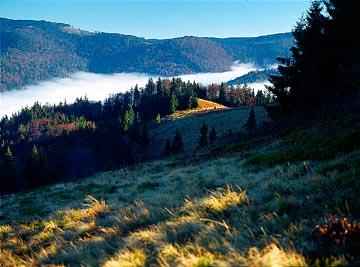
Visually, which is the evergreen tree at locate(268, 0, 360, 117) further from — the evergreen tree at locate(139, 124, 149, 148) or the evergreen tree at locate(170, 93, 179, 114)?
the evergreen tree at locate(170, 93, 179, 114)

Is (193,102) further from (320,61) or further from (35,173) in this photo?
(320,61)

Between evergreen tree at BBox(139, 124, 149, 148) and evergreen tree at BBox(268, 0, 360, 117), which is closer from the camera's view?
evergreen tree at BBox(268, 0, 360, 117)

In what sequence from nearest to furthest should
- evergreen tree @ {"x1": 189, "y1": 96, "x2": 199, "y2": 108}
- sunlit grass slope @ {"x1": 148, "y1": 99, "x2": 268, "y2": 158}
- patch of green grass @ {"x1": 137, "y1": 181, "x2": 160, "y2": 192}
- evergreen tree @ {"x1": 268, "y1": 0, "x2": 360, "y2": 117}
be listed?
patch of green grass @ {"x1": 137, "y1": 181, "x2": 160, "y2": 192} < evergreen tree @ {"x1": 268, "y1": 0, "x2": 360, "y2": 117} < sunlit grass slope @ {"x1": 148, "y1": 99, "x2": 268, "y2": 158} < evergreen tree @ {"x1": 189, "y1": 96, "x2": 199, "y2": 108}

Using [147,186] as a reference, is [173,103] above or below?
below

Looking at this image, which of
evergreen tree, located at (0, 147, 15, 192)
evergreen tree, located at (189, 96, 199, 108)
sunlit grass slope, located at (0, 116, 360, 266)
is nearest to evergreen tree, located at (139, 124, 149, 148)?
evergreen tree, located at (189, 96, 199, 108)

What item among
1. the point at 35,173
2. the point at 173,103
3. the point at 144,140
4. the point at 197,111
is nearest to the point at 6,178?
the point at 35,173

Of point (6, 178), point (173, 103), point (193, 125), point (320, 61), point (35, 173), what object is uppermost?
point (320, 61)

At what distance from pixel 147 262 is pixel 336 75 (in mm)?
→ 30012

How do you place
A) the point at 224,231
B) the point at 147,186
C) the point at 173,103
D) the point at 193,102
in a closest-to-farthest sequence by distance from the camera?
the point at 224,231 → the point at 147,186 → the point at 173,103 → the point at 193,102

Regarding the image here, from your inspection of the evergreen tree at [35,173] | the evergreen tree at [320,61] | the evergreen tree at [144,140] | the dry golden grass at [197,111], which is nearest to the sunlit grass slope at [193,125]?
the dry golden grass at [197,111]

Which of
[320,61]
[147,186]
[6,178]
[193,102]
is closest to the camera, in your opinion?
[147,186]

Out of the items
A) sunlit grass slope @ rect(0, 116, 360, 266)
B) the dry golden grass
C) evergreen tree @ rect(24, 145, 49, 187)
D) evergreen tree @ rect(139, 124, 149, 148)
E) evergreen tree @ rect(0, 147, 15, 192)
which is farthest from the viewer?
the dry golden grass

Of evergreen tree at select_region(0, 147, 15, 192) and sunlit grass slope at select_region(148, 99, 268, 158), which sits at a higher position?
sunlit grass slope at select_region(148, 99, 268, 158)

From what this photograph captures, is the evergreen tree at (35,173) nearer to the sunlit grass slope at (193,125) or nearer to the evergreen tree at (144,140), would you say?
the sunlit grass slope at (193,125)
